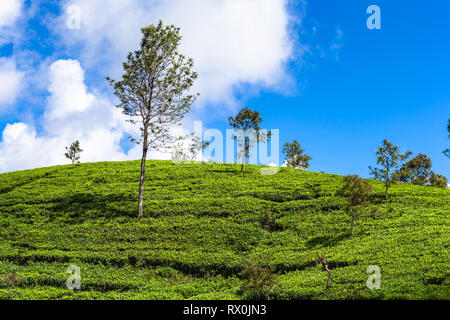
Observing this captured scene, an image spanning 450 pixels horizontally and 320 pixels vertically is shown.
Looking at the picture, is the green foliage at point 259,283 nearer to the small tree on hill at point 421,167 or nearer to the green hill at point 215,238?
the green hill at point 215,238

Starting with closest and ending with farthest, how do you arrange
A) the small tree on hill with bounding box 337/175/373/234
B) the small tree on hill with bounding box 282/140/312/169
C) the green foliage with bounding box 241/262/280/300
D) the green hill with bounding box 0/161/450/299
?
1. the green foliage with bounding box 241/262/280/300
2. the green hill with bounding box 0/161/450/299
3. the small tree on hill with bounding box 337/175/373/234
4. the small tree on hill with bounding box 282/140/312/169

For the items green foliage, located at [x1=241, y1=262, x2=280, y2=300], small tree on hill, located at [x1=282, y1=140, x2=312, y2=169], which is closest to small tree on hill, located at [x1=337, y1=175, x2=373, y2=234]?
green foliage, located at [x1=241, y1=262, x2=280, y2=300]

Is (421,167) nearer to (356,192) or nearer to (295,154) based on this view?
(295,154)

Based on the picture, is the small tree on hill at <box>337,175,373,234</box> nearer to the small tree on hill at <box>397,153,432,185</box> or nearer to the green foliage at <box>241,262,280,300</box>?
the green foliage at <box>241,262,280,300</box>

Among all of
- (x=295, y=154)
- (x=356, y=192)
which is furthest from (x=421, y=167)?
(x=356, y=192)

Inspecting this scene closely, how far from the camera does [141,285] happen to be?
85.0ft

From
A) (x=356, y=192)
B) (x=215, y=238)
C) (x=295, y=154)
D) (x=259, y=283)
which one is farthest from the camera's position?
(x=295, y=154)

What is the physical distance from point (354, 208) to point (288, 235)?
711 cm

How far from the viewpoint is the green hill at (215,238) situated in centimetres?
2377

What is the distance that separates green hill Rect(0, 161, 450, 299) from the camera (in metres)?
23.8

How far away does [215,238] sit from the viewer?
33375 millimetres
